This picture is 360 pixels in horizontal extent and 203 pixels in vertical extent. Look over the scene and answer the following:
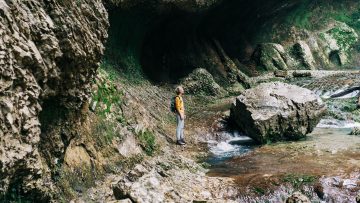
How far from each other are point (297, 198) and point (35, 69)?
5.41 metres

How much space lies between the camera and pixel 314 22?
114 ft

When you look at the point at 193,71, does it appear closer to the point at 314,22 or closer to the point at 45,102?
the point at 45,102

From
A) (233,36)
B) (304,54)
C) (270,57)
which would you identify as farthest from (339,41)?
(233,36)

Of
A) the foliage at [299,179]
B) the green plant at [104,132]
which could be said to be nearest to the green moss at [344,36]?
the foliage at [299,179]

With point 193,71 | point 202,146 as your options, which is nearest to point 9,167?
point 202,146

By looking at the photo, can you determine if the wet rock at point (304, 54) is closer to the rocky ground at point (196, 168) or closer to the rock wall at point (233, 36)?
the rock wall at point (233, 36)

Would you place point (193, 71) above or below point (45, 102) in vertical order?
above

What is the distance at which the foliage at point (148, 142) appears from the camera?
11289mm

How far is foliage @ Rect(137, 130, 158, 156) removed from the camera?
11289 millimetres

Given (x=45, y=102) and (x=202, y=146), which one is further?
(x=202, y=146)

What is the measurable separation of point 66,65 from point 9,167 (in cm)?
252

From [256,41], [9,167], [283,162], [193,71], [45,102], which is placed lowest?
[283,162]

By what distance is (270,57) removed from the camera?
28891 millimetres

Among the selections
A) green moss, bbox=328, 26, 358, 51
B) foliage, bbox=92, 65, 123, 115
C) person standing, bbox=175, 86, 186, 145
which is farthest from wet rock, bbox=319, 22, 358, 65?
foliage, bbox=92, 65, 123, 115
